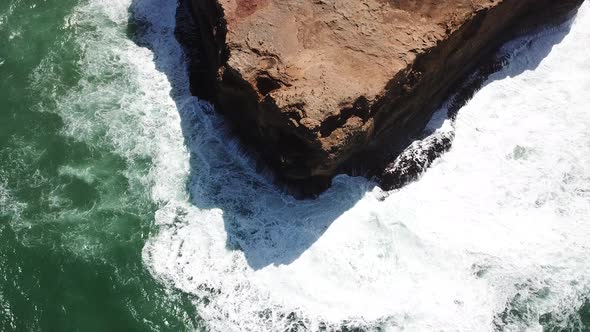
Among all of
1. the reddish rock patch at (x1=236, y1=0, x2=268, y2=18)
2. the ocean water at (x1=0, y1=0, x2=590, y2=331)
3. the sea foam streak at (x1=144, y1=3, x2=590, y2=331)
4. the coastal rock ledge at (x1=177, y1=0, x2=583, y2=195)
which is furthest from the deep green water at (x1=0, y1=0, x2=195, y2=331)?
the reddish rock patch at (x1=236, y1=0, x2=268, y2=18)

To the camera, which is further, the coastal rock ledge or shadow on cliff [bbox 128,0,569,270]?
shadow on cliff [bbox 128,0,569,270]

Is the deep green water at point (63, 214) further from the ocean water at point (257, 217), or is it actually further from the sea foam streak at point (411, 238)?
the sea foam streak at point (411, 238)

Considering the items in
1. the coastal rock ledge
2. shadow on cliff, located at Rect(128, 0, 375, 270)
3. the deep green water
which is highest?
the coastal rock ledge

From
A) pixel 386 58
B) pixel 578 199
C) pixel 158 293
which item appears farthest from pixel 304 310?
pixel 578 199

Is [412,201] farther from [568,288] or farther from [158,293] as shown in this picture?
[158,293]

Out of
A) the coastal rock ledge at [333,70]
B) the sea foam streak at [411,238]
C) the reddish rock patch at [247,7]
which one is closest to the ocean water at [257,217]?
the sea foam streak at [411,238]

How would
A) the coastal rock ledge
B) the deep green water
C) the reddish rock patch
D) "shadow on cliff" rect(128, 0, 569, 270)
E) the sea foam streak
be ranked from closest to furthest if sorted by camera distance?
the coastal rock ledge
the deep green water
the sea foam streak
the reddish rock patch
"shadow on cliff" rect(128, 0, 569, 270)

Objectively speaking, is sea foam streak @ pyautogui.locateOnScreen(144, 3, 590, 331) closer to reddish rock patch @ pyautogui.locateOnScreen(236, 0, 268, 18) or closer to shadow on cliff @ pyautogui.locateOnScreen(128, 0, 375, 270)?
shadow on cliff @ pyautogui.locateOnScreen(128, 0, 375, 270)
